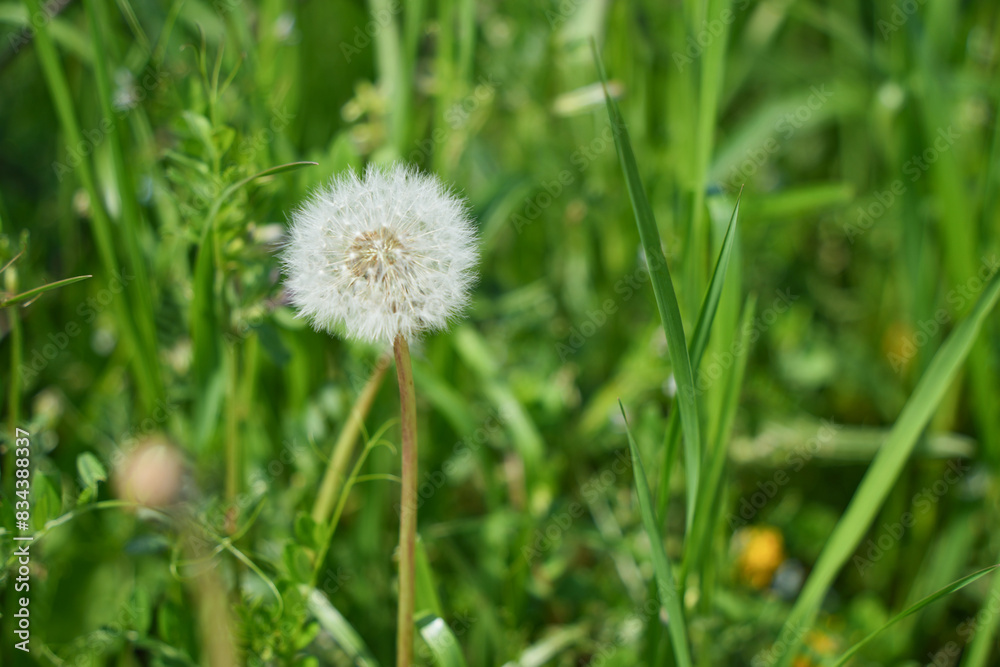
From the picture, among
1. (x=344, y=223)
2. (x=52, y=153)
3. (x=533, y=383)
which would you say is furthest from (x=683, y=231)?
(x=52, y=153)

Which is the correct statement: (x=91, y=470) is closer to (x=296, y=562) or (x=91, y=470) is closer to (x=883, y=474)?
(x=296, y=562)

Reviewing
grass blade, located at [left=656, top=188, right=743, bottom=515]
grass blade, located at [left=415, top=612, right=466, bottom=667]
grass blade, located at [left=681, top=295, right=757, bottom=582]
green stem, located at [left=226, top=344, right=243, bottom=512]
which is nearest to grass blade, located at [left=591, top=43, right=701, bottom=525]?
grass blade, located at [left=656, top=188, right=743, bottom=515]

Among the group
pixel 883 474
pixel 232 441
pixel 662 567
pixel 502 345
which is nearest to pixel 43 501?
pixel 232 441

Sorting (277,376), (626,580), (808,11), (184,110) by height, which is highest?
(808,11)

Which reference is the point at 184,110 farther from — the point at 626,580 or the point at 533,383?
the point at 626,580

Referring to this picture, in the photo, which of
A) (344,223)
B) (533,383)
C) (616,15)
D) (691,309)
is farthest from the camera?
(616,15)

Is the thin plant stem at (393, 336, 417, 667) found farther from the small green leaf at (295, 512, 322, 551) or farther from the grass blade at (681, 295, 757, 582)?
the grass blade at (681, 295, 757, 582)

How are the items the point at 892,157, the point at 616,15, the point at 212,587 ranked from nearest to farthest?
the point at 212,587, the point at 616,15, the point at 892,157
